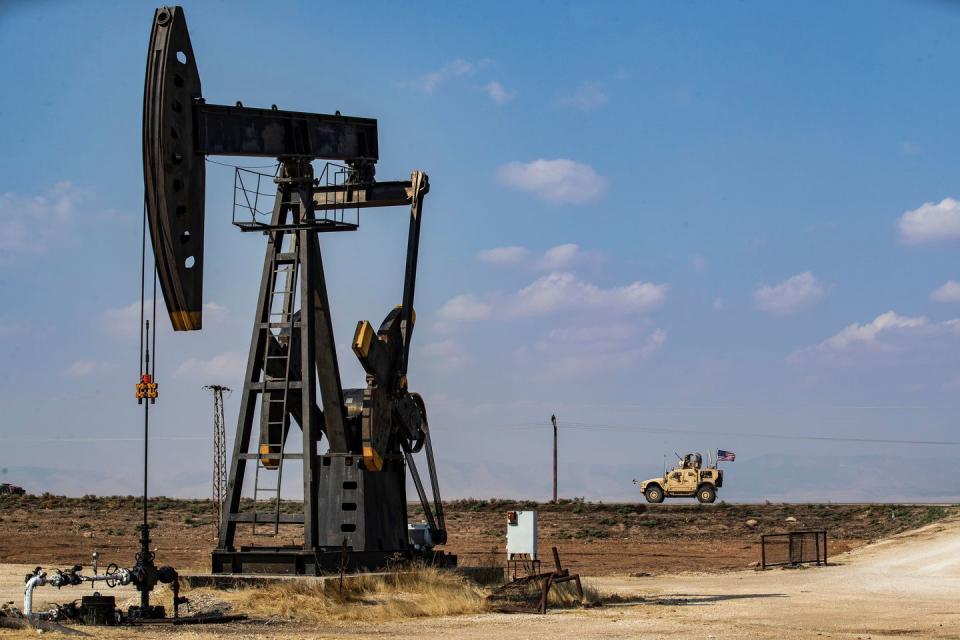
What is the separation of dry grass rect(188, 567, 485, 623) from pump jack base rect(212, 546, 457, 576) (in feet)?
1.70

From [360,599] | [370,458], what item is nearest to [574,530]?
[370,458]

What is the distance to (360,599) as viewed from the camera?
58.9 feet

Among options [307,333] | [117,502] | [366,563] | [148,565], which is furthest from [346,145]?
[117,502]

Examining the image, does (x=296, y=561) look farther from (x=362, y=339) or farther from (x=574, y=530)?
(x=574, y=530)

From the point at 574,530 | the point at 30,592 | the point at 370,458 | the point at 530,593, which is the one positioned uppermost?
the point at 370,458

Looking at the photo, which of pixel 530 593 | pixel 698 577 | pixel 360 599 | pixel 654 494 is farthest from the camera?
pixel 654 494

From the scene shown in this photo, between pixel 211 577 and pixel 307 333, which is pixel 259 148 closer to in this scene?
pixel 307 333

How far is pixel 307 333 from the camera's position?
19.4 meters

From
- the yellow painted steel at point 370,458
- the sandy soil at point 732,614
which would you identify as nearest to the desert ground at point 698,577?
the sandy soil at point 732,614

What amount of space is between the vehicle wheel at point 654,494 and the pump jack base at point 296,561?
4531 centimetres

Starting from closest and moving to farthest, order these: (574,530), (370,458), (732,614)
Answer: (732,614) < (370,458) < (574,530)

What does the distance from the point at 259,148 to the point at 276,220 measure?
126 centimetres

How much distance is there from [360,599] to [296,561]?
123 centimetres

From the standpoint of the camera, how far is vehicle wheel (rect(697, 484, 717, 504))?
62188 mm
